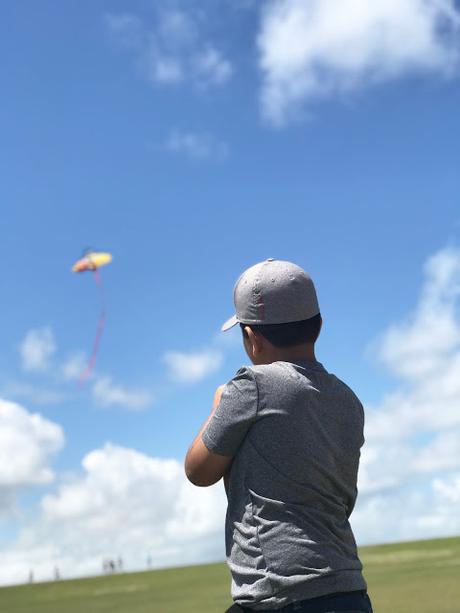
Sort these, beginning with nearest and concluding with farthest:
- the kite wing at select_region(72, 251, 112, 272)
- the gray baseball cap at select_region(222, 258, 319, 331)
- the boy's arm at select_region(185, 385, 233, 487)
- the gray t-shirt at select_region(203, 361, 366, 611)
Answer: the gray t-shirt at select_region(203, 361, 366, 611)
the boy's arm at select_region(185, 385, 233, 487)
the gray baseball cap at select_region(222, 258, 319, 331)
the kite wing at select_region(72, 251, 112, 272)

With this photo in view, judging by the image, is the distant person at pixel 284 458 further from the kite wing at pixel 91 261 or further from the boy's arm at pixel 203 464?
the kite wing at pixel 91 261

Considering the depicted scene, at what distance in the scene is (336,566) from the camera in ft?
8.64

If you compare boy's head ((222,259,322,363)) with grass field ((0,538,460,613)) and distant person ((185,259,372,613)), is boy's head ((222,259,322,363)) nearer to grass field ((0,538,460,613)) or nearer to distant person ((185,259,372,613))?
distant person ((185,259,372,613))

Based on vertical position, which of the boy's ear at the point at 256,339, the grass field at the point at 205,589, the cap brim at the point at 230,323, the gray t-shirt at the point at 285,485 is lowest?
the gray t-shirt at the point at 285,485

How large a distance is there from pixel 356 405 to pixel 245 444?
0.46 metres

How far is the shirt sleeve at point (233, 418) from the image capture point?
2684mm

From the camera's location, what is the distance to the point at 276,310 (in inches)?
110

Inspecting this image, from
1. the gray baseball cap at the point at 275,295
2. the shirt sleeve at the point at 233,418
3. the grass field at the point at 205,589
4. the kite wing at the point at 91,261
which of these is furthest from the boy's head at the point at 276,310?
the grass field at the point at 205,589

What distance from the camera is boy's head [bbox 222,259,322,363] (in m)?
2.81

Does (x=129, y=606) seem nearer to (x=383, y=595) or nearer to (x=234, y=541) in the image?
(x=383, y=595)

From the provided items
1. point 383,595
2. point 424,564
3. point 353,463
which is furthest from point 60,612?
point 353,463

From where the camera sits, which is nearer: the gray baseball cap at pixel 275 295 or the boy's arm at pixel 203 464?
the boy's arm at pixel 203 464

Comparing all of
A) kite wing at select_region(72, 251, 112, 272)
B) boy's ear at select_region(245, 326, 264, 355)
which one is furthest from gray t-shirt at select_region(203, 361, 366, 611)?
kite wing at select_region(72, 251, 112, 272)

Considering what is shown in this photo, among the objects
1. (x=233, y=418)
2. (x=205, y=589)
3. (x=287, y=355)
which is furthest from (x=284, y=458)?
(x=205, y=589)
